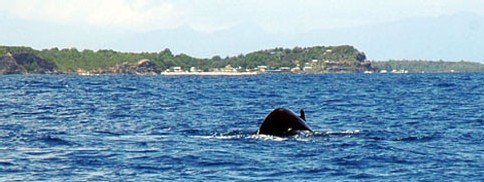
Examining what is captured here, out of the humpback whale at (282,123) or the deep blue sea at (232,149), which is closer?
the deep blue sea at (232,149)

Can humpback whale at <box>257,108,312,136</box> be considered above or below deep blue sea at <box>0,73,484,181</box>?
above

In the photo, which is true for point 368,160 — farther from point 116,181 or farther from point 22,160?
point 22,160

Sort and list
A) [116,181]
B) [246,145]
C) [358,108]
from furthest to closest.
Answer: [358,108], [246,145], [116,181]

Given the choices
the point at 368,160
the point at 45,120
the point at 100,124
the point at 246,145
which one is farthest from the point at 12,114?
the point at 368,160

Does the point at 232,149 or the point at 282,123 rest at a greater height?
the point at 282,123

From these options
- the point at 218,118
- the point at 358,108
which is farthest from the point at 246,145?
the point at 358,108

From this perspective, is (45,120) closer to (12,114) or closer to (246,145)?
(12,114)

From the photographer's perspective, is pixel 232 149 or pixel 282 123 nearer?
pixel 232 149

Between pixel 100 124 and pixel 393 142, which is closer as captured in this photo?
pixel 393 142

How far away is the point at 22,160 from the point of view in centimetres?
2322

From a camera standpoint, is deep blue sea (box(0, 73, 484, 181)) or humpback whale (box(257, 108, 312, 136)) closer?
deep blue sea (box(0, 73, 484, 181))

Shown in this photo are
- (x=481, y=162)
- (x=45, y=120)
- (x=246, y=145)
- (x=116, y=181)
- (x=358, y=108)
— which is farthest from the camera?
(x=358, y=108)

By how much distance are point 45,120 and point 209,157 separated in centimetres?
1627

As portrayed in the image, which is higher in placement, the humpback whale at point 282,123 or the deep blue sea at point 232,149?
the humpback whale at point 282,123
